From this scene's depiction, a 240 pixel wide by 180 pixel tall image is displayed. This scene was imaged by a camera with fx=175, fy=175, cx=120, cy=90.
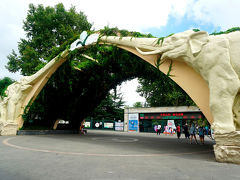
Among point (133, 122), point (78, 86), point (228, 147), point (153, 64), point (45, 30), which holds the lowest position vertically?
point (228, 147)

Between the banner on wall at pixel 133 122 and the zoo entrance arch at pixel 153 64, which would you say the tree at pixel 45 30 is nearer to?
the zoo entrance arch at pixel 153 64

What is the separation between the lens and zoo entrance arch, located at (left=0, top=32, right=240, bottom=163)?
6.19 m

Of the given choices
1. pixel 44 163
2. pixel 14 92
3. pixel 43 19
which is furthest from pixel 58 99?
pixel 44 163

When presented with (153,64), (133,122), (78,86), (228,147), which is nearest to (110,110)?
(133,122)

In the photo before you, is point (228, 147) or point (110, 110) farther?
point (110, 110)

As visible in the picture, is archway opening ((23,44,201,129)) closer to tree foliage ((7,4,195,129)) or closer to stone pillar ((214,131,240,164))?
tree foliage ((7,4,195,129))

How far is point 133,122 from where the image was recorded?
1350 inches

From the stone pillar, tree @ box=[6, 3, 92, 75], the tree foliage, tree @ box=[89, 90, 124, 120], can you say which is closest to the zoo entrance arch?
the stone pillar

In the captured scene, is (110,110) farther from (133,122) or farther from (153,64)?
Answer: (153,64)

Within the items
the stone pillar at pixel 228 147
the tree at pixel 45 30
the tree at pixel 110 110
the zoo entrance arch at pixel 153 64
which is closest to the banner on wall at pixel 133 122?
the tree at pixel 110 110

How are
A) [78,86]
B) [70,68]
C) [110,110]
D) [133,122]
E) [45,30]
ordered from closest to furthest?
1. [70,68]
2. [78,86]
3. [45,30]
4. [133,122]
5. [110,110]

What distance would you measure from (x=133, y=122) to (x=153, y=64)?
83.7ft

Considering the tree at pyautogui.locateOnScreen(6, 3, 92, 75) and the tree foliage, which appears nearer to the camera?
the tree foliage

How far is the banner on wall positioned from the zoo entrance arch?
2065 cm
